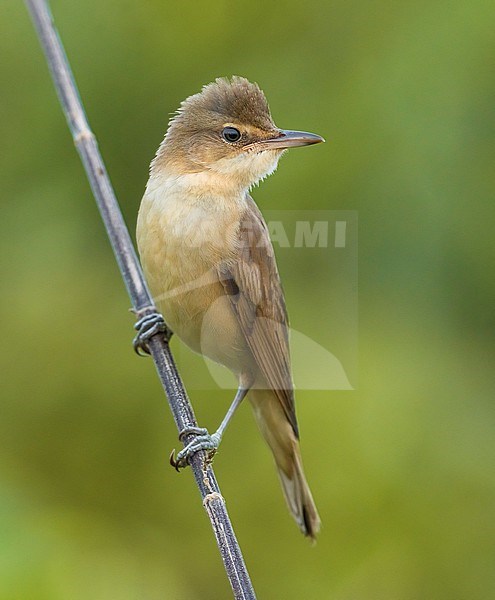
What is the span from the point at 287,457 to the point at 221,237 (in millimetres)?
891

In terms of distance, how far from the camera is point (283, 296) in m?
3.40

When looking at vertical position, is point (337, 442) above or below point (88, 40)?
below

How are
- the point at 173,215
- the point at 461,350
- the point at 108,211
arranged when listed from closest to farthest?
1. the point at 108,211
2. the point at 173,215
3. the point at 461,350

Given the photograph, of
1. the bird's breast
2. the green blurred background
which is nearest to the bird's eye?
the bird's breast

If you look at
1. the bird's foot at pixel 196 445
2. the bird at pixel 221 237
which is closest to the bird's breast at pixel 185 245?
the bird at pixel 221 237

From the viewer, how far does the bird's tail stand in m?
3.40

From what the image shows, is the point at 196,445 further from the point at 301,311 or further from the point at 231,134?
the point at 231,134

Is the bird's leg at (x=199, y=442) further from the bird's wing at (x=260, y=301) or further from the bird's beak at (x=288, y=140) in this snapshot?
the bird's beak at (x=288, y=140)

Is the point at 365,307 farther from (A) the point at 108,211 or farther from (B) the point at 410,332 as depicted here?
(A) the point at 108,211

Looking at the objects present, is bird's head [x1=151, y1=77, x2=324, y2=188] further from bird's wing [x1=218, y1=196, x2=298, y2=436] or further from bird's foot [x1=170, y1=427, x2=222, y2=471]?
bird's foot [x1=170, y1=427, x2=222, y2=471]

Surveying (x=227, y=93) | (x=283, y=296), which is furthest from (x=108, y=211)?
(x=283, y=296)

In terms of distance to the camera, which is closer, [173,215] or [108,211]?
[108,211]

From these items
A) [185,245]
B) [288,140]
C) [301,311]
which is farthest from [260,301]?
[288,140]

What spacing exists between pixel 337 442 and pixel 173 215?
1.07m
